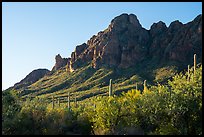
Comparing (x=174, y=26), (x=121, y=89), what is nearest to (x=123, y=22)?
(x=174, y=26)

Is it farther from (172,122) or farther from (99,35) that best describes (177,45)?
(172,122)

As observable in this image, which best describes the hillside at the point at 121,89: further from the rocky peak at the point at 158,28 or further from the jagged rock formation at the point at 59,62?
the jagged rock formation at the point at 59,62

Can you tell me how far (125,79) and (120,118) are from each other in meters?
71.9

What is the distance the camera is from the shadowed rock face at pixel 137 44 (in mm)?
100375

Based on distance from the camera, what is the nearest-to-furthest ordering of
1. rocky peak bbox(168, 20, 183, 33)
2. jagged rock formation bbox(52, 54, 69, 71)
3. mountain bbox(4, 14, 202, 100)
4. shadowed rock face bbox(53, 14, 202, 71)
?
mountain bbox(4, 14, 202, 100)
shadowed rock face bbox(53, 14, 202, 71)
rocky peak bbox(168, 20, 183, 33)
jagged rock formation bbox(52, 54, 69, 71)

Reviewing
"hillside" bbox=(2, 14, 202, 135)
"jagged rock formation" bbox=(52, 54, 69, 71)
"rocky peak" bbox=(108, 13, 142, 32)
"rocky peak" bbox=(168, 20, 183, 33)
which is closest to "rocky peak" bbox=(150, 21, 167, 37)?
"hillside" bbox=(2, 14, 202, 135)

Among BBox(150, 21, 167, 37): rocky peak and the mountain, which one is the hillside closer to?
the mountain

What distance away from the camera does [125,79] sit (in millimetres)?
91688

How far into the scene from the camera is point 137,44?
362 feet

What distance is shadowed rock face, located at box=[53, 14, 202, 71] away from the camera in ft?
329

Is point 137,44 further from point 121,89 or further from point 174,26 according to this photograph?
point 121,89

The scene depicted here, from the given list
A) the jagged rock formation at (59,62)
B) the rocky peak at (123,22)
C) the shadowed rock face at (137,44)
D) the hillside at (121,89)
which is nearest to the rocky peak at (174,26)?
the shadowed rock face at (137,44)

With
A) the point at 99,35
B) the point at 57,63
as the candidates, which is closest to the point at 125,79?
the point at 99,35

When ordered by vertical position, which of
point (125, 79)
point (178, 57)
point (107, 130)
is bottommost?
point (107, 130)
